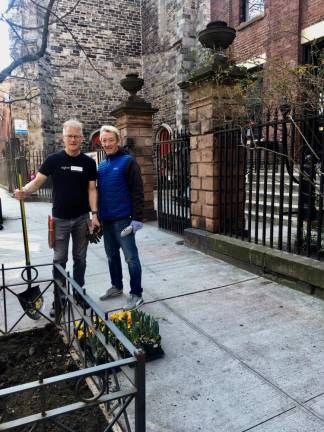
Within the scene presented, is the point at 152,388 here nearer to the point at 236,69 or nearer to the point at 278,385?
the point at 278,385

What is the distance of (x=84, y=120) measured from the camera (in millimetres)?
18984

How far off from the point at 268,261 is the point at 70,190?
8.21ft

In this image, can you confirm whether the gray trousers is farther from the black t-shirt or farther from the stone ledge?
the stone ledge

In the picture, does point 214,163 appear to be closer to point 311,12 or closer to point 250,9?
point 311,12

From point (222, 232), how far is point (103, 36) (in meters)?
16.8

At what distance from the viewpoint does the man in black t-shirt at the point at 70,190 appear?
138 inches

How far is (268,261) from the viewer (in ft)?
14.6

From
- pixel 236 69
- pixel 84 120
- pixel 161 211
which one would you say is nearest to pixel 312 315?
pixel 236 69

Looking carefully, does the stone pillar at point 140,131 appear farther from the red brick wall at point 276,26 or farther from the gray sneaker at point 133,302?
the gray sneaker at point 133,302

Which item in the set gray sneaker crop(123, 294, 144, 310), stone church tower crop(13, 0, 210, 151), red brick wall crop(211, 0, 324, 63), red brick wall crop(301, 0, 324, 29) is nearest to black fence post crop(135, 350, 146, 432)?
gray sneaker crop(123, 294, 144, 310)

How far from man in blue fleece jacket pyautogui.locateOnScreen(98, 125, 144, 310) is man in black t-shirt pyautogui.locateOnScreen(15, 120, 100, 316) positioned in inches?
4.8

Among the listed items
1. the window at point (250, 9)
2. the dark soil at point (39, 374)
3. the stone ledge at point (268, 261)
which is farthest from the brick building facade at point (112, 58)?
the dark soil at point (39, 374)

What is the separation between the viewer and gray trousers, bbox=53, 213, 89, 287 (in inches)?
143

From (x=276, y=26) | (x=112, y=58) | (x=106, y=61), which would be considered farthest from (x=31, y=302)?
(x=112, y=58)
